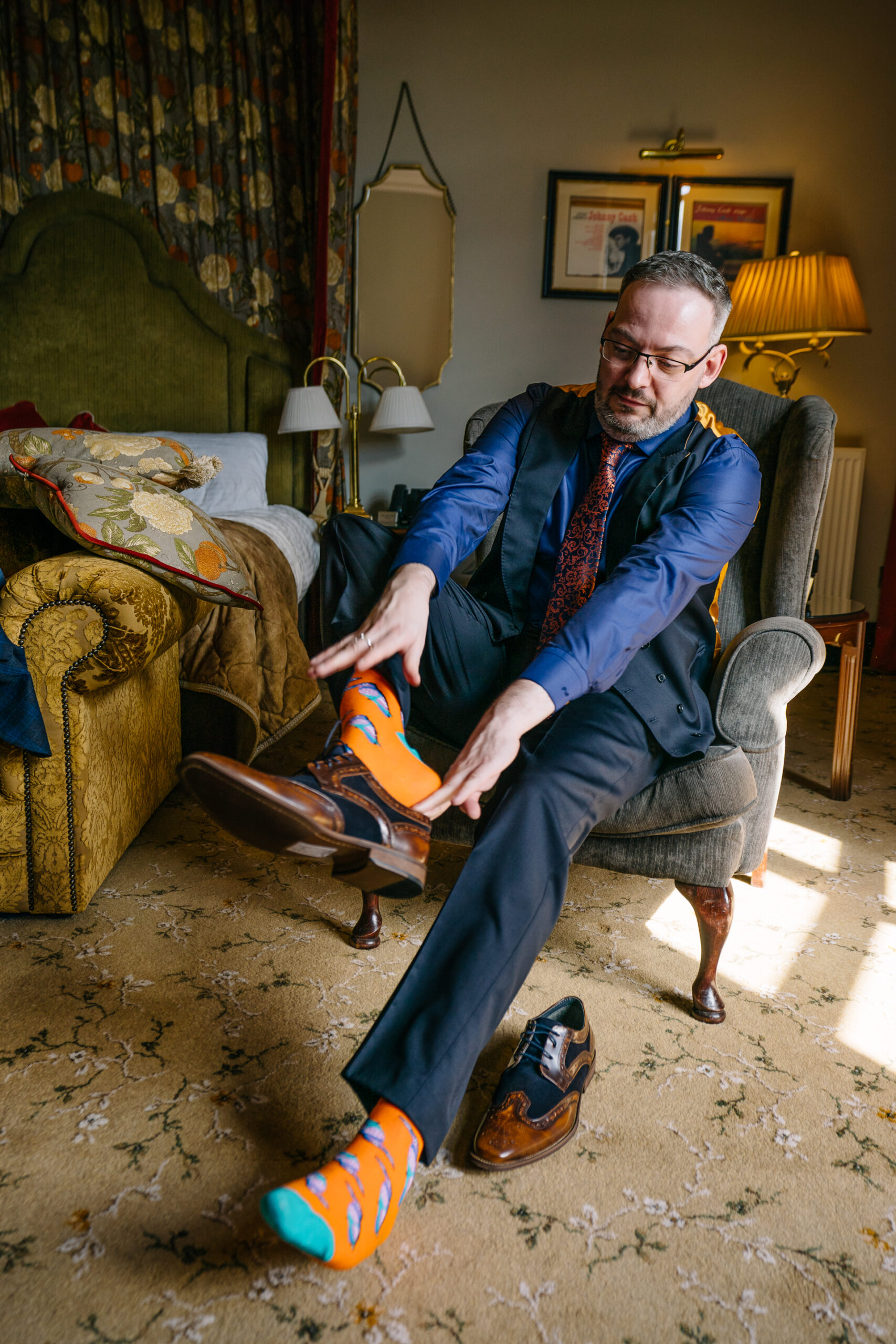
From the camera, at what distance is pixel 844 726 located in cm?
228

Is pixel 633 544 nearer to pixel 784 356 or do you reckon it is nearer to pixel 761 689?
pixel 761 689

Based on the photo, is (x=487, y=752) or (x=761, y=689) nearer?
(x=487, y=752)

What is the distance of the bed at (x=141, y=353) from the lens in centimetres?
316

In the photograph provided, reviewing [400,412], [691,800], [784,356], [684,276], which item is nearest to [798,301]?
[784,356]

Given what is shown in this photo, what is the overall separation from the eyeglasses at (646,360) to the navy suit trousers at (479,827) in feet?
1.52

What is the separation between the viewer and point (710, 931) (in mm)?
1355

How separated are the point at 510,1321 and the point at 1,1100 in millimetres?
726

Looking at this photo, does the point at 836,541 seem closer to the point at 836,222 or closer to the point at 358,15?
the point at 836,222

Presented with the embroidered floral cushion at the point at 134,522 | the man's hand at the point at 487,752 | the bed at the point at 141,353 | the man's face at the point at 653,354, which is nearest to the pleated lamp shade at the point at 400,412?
the bed at the point at 141,353

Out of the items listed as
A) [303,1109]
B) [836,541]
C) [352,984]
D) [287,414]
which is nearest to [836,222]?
[836,541]

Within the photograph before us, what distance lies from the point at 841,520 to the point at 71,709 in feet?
11.0

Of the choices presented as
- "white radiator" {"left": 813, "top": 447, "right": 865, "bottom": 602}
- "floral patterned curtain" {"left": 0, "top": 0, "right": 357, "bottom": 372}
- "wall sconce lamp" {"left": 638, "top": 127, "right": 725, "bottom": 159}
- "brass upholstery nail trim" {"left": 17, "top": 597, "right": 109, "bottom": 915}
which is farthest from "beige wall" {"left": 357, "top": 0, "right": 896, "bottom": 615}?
"brass upholstery nail trim" {"left": 17, "top": 597, "right": 109, "bottom": 915}

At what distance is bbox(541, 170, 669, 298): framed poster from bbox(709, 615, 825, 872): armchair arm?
8.67 ft

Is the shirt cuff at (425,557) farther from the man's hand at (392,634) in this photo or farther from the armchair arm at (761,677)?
the armchair arm at (761,677)
